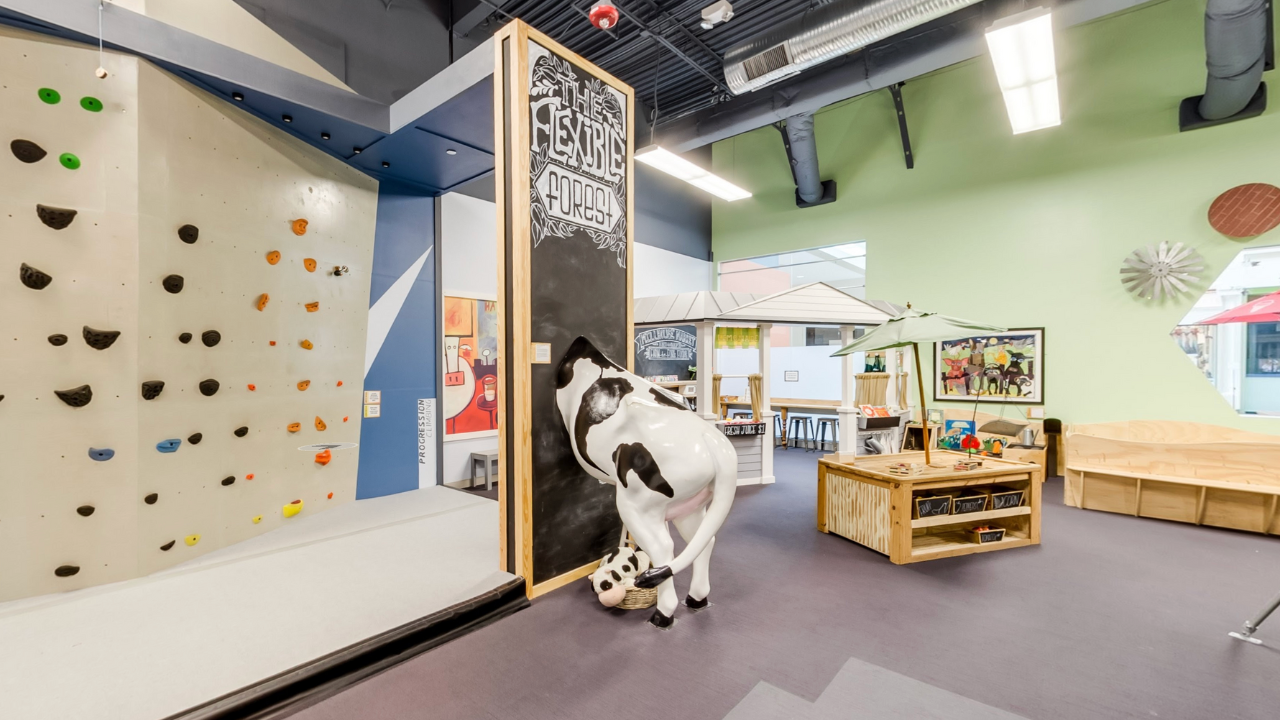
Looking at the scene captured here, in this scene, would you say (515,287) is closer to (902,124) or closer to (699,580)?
(699,580)

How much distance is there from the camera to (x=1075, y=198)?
21.9 feet

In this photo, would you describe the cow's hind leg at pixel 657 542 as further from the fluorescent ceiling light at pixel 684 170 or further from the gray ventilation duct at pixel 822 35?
the gray ventilation duct at pixel 822 35

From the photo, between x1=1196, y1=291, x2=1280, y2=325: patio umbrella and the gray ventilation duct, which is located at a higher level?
the gray ventilation duct

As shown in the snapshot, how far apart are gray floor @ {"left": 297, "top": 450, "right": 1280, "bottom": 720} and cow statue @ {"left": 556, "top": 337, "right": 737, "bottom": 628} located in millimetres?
430

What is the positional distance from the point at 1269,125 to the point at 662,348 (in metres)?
7.72

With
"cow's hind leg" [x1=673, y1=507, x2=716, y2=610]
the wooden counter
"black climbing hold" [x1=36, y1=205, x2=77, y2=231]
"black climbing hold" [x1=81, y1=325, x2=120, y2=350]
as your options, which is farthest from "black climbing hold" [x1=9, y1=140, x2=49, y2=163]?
the wooden counter

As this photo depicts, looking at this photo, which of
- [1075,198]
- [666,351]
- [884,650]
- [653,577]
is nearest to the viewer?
[653,577]

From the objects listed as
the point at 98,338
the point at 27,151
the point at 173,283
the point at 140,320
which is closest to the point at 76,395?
the point at 98,338

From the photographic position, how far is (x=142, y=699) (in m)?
1.95

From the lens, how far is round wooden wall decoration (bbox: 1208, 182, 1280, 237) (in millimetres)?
5496

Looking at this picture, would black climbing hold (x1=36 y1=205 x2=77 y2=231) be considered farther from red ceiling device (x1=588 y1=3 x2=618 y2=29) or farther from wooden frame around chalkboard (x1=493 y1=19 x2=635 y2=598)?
red ceiling device (x1=588 y1=3 x2=618 y2=29)

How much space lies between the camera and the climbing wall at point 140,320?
2.69 meters

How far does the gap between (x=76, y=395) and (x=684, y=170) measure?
18.9ft

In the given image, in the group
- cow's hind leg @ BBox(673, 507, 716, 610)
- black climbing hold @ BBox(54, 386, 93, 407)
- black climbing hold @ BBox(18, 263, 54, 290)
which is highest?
black climbing hold @ BBox(18, 263, 54, 290)
